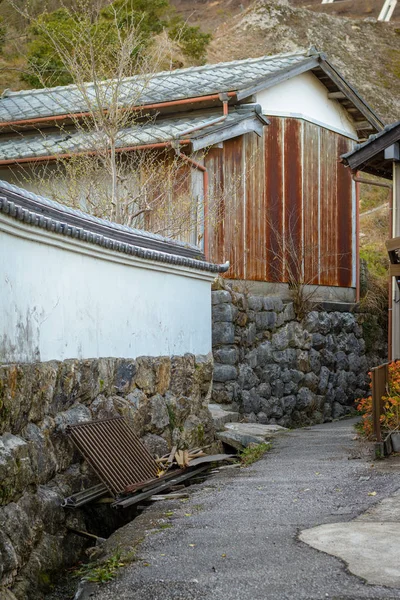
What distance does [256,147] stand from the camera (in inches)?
641

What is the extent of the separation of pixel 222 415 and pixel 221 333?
2083mm

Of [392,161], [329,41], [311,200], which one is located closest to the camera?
[392,161]

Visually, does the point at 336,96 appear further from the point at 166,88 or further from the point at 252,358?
the point at 252,358

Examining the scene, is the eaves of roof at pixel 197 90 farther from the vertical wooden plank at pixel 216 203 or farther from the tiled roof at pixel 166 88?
the vertical wooden plank at pixel 216 203

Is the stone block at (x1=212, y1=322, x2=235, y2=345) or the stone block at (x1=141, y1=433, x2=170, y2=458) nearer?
the stone block at (x1=141, y1=433, x2=170, y2=458)

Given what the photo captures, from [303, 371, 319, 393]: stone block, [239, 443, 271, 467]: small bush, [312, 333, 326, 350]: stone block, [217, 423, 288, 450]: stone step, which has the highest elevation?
[312, 333, 326, 350]: stone block

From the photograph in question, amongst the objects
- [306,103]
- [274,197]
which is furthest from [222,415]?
[306,103]

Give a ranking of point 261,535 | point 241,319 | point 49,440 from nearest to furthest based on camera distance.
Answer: point 261,535
point 49,440
point 241,319

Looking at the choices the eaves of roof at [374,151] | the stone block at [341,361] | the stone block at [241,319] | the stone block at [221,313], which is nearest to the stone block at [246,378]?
the stone block at [241,319]

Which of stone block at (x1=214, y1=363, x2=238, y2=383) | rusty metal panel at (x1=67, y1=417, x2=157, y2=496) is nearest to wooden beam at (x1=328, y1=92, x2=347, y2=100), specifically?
stone block at (x1=214, y1=363, x2=238, y2=383)

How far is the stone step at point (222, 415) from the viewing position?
490 inches

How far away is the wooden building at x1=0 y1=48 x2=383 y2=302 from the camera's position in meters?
14.9

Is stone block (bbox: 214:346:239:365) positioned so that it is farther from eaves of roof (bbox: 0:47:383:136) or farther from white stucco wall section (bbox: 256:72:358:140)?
white stucco wall section (bbox: 256:72:358:140)

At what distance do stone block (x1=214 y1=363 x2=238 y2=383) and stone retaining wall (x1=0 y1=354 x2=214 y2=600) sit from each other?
461 cm
